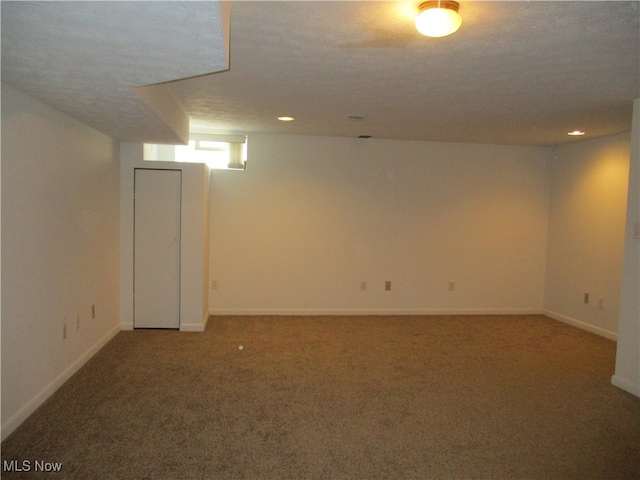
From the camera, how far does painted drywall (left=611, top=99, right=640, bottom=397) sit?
3684 mm

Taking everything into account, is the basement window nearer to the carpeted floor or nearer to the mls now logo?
the carpeted floor

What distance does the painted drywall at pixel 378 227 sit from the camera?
5918 millimetres

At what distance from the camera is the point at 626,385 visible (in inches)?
149

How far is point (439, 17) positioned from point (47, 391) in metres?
3.55

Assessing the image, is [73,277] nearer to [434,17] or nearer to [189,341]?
[189,341]

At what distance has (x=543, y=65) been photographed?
9.52 feet

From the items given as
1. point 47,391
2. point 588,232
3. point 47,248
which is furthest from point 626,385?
point 47,248

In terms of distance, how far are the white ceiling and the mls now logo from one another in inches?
84.7

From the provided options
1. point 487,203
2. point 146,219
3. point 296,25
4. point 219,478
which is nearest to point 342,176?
point 487,203

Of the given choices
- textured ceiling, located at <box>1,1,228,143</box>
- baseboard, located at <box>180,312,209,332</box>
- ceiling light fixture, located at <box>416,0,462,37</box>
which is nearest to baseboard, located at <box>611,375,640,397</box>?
ceiling light fixture, located at <box>416,0,462,37</box>

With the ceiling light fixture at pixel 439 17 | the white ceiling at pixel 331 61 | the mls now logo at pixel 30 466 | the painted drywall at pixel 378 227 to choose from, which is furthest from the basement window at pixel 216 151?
the ceiling light fixture at pixel 439 17

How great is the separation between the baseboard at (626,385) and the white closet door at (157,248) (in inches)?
174

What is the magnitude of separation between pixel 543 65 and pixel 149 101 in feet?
8.77

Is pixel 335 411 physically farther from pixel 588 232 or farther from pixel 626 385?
pixel 588 232
